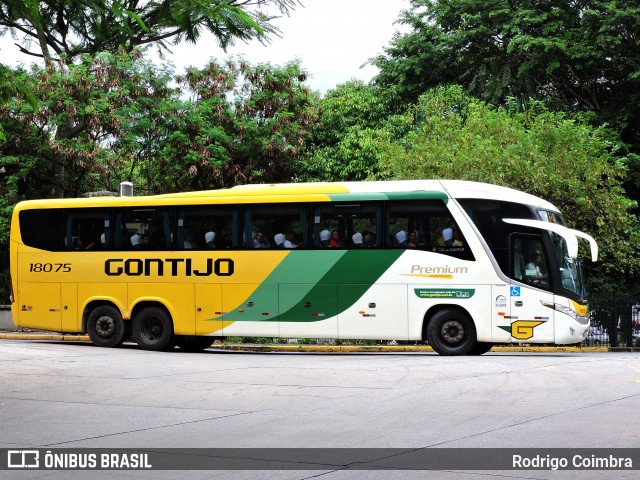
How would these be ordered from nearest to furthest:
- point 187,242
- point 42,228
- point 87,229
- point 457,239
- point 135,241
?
point 457,239, point 187,242, point 135,241, point 87,229, point 42,228

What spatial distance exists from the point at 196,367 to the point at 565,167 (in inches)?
626

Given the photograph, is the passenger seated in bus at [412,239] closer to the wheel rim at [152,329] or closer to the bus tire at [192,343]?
→ the bus tire at [192,343]

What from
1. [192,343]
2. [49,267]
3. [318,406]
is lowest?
Answer: [318,406]

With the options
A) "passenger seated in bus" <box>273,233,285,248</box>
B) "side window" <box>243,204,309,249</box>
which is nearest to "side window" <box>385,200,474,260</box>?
"side window" <box>243,204,309,249</box>

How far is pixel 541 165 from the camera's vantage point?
3034cm

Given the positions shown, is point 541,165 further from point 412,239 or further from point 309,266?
point 309,266

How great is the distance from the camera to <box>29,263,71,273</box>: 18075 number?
2492cm

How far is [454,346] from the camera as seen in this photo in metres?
21.7

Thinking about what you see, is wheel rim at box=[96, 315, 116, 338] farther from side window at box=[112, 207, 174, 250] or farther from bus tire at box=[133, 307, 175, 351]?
side window at box=[112, 207, 174, 250]

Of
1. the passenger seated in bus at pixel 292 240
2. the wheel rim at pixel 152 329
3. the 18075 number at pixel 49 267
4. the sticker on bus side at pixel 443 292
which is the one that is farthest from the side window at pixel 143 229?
the sticker on bus side at pixel 443 292

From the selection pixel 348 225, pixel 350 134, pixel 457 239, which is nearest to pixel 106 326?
pixel 348 225

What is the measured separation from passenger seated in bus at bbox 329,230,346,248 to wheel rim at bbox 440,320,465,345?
108 inches

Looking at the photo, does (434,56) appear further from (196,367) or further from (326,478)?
(326,478)

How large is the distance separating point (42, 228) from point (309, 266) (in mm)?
7033
